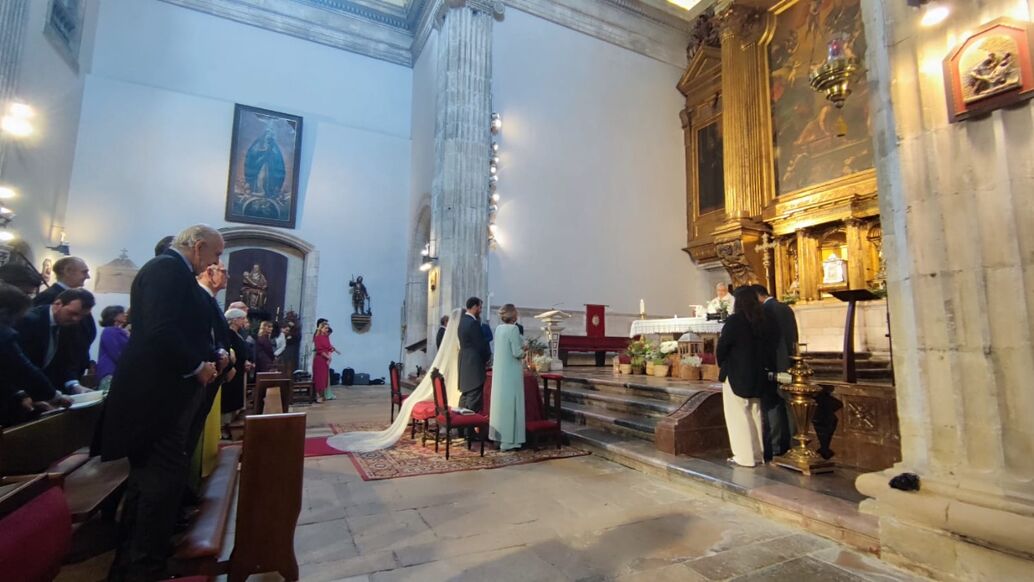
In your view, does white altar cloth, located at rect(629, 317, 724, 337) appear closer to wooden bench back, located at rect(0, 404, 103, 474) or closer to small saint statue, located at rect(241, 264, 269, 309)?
wooden bench back, located at rect(0, 404, 103, 474)

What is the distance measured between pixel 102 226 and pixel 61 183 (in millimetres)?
992

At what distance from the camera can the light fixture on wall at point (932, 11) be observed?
2.56 metres

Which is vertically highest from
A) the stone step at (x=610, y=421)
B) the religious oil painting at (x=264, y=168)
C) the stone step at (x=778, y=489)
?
the religious oil painting at (x=264, y=168)

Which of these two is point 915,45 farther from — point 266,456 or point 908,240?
point 266,456

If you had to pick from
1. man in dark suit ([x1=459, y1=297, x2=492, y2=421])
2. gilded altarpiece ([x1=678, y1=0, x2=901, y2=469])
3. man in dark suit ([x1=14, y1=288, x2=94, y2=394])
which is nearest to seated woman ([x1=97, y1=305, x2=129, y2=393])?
man in dark suit ([x1=14, y1=288, x2=94, y2=394])

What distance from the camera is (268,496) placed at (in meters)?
2.09

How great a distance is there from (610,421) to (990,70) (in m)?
4.19

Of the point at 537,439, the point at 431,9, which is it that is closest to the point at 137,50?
the point at 431,9

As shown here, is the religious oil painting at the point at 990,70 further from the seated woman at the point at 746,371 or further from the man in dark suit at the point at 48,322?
the man in dark suit at the point at 48,322

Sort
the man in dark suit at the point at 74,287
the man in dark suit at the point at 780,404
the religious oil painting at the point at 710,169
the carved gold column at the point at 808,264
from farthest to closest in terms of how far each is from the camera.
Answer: the religious oil painting at the point at 710,169, the carved gold column at the point at 808,264, the man in dark suit at the point at 780,404, the man in dark suit at the point at 74,287

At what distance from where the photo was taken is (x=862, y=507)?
2.70m

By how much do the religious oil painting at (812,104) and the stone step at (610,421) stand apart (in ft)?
22.4

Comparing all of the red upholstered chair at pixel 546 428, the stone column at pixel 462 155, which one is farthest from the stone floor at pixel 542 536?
the stone column at pixel 462 155

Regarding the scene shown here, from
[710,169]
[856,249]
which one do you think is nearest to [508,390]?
[856,249]
